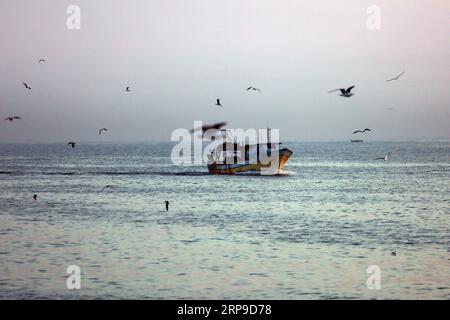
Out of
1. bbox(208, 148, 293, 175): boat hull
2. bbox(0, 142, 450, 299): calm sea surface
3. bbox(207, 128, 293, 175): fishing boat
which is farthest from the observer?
bbox(208, 148, 293, 175): boat hull

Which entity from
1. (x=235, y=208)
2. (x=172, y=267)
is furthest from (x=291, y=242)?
(x=235, y=208)

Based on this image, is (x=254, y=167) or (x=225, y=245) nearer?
(x=225, y=245)

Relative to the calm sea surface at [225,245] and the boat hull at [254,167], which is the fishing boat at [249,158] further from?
the calm sea surface at [225,245]

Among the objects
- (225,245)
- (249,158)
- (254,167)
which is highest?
(249,158)

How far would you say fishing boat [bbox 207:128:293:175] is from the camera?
86.6 m

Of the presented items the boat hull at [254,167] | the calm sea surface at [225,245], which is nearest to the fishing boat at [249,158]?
the boat hull at [254,167]

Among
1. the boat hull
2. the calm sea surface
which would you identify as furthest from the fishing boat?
the calm sea surface

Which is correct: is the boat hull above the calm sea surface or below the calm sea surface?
above

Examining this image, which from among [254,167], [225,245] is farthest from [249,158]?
[225,245]

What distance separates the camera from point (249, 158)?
88.1 m

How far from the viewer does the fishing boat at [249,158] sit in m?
86.6

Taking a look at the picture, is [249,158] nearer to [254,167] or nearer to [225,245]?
[254,167]

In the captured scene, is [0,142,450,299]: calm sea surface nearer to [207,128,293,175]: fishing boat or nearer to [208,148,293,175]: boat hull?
[207,128,293,175]: fishing boat
